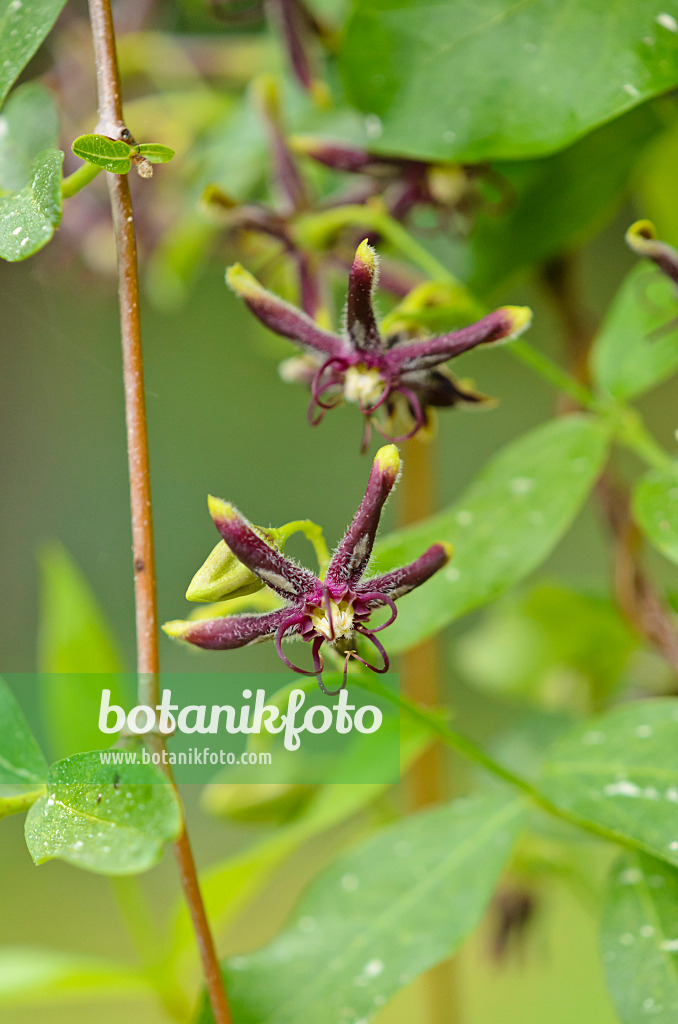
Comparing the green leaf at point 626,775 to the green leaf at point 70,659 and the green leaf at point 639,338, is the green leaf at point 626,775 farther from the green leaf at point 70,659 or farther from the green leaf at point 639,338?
the green leaf at point 70,659

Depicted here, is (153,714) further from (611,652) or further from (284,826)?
(611,652)

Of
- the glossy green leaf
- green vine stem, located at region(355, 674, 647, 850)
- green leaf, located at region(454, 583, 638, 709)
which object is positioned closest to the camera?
green vine stem, located at region(355, 674, 647, 850)

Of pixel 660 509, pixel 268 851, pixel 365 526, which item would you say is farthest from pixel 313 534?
pixel 268 851

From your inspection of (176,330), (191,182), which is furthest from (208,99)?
(176,330)

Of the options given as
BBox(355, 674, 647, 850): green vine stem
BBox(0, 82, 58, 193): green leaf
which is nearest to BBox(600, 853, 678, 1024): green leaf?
BBox(355, 674, 647, 850): green vine stem

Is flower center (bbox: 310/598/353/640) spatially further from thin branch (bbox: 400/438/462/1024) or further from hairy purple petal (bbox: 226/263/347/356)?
thin branch (bbox: 400/438/462/1024)

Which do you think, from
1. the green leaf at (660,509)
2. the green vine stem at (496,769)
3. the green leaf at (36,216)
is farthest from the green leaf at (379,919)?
the green leaf at (36,216)

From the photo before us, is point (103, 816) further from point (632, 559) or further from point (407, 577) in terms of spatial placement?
point (632, 559)
